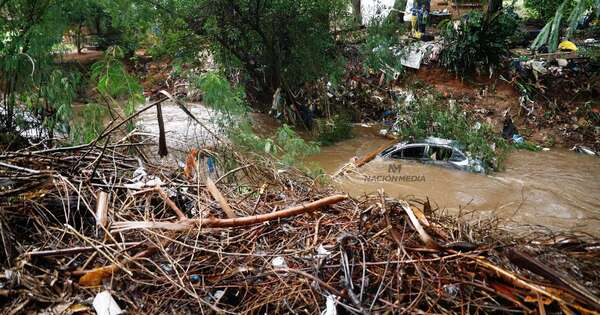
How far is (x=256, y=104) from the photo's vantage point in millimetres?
12531

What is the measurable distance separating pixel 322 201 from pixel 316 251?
0.43m

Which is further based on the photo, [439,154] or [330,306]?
[439,154]

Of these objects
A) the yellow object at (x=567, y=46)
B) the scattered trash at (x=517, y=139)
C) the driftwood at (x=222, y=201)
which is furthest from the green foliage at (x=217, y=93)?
the yellow object at (x=567, y=46)

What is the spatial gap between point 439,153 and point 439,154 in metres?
0.02

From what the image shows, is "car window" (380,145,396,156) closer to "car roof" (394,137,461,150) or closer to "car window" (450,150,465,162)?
"car roof" (394,137,461,150)

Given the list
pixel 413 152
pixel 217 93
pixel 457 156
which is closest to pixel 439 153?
pixel 457 156

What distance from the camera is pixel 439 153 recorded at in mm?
8688

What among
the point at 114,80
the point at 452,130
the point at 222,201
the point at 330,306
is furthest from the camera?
the point at 452,130

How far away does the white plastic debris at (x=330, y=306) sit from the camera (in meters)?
1.85

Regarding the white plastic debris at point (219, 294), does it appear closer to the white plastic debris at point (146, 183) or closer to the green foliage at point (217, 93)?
the white plastic debris at point (146, 183)

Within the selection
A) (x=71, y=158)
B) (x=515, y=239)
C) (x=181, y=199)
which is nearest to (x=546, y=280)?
(x=515, y=239)

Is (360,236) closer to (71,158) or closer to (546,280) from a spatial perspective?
(546,280)

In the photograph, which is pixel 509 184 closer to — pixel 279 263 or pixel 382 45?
pixel 382 45

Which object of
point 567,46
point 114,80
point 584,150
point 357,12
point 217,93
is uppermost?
point 357,12
